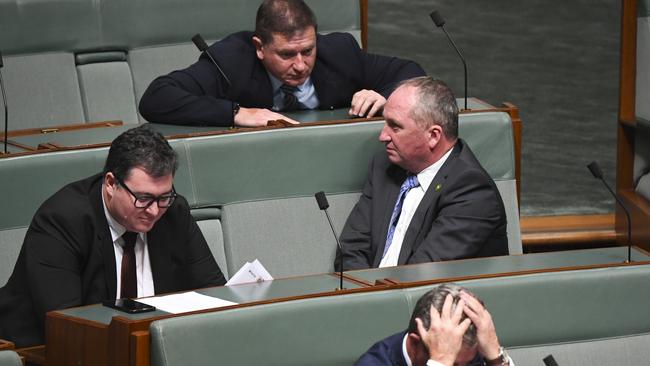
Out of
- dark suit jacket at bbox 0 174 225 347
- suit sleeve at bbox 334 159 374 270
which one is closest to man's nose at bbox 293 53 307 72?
suit sleeve at bbox 334 159 374 270

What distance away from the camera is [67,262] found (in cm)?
209

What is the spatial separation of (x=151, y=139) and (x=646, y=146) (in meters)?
1.39

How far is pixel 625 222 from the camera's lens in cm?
311

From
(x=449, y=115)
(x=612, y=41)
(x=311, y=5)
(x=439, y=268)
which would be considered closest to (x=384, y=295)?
(x=439, y=268)

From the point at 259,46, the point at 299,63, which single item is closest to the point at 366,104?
the point at 299,63

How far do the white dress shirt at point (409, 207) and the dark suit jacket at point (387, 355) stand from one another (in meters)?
0.66

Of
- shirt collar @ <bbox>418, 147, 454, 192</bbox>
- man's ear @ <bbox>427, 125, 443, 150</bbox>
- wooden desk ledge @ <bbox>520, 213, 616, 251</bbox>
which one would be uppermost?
man's ear @ <bbox>427, 125, 443, 150</bbox>

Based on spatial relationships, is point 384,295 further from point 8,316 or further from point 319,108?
point 319,108

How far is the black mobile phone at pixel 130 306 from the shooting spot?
1.78m

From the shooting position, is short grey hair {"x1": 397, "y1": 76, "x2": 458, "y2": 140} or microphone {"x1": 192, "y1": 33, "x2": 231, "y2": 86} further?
microphone {"x1": 192, "y1": 33, "x2": 231, "y2": 86}

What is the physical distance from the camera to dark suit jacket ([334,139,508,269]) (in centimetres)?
236

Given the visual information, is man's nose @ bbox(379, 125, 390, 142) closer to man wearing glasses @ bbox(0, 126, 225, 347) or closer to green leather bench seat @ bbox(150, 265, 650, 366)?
man wearing glasses @ bbox(0, 126, 225, 347)

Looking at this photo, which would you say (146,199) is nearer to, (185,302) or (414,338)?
(185,302)

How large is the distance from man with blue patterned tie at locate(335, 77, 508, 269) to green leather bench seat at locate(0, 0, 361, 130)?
909 millimetres
